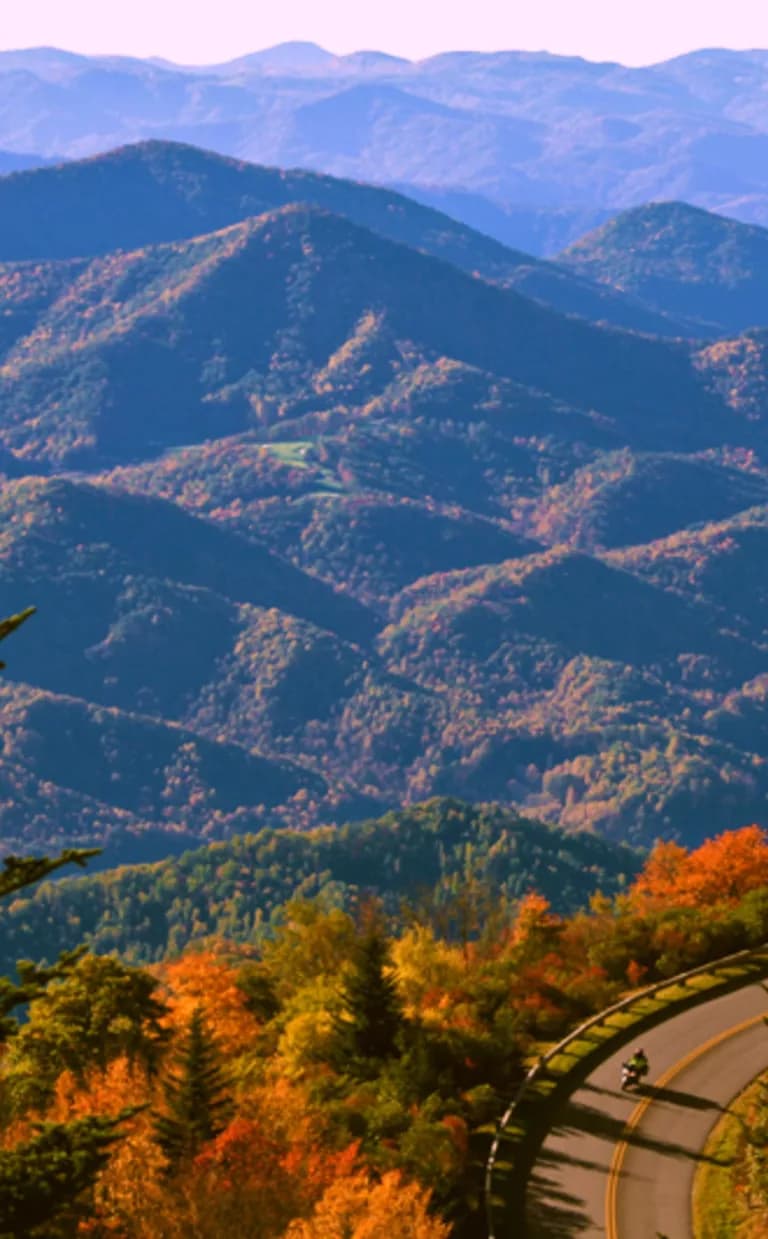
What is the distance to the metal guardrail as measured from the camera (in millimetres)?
80250

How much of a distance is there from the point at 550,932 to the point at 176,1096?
4834 centimetres

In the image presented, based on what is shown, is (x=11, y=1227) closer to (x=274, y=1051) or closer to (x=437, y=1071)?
(x=437, y=1071)

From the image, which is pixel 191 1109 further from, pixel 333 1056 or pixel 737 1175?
pixel 737 1175

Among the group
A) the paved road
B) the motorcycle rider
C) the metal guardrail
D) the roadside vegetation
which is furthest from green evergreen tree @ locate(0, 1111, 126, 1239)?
the motorcycle rider

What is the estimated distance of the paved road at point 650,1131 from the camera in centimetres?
7688

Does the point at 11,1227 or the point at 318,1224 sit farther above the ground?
the point at 11,1227

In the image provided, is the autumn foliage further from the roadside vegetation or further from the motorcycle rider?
the roadside vegetation

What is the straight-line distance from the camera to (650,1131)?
3339 inches

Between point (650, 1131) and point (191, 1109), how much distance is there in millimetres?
23263

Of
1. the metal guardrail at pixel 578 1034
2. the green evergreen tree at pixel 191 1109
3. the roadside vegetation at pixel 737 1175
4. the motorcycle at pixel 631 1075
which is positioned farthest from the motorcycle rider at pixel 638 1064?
the green evergreen tree at pixel 191 1109

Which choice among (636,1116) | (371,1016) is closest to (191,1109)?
(371,1016)

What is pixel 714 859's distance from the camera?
132m

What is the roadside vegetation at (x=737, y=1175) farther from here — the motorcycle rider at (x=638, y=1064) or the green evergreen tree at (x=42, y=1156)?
the green evergreen tree at (x=42, y=1156)

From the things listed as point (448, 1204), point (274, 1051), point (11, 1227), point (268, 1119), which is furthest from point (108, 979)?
point (11, 1227)
